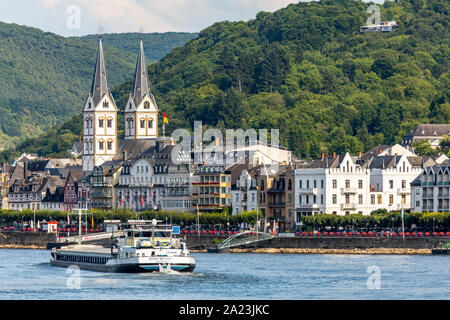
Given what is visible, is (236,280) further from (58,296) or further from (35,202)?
(35,202)

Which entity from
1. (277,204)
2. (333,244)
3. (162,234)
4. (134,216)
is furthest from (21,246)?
(162,234)

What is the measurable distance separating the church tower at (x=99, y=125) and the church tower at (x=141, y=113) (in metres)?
2.51

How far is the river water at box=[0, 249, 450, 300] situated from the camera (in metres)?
79.0

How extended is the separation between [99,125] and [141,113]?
615 cm

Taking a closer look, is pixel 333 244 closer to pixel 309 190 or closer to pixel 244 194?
pixel 309 190

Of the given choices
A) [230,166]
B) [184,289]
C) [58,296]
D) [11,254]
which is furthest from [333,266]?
[230,166]

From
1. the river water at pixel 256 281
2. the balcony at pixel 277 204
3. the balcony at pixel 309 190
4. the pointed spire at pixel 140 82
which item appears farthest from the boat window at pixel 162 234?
the pointed spire at pixel 140 82

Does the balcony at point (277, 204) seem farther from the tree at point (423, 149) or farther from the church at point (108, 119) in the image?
the church at point (108, 119)

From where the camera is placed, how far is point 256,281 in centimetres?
8850

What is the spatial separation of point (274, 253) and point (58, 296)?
49130 mm

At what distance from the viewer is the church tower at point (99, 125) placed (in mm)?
188125

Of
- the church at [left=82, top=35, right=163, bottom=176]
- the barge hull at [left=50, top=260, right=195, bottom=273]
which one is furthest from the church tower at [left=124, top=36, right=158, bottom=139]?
the barge hull at [left=50, top=260, right=195, bottom=273]

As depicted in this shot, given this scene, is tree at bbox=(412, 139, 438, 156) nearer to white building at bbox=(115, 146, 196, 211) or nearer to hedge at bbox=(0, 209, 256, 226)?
white building at bbox=(115, 146, 196, 211)

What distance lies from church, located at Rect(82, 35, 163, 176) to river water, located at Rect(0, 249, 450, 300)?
248 ft
